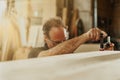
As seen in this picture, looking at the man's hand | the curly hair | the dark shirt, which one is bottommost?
the dark shirt

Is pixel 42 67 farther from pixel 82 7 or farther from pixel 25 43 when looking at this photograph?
pixel 82 7

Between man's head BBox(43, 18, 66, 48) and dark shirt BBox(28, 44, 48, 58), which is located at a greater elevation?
man's head BBox(43, 18, 66, 48)

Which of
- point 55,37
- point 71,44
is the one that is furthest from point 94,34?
point 55,37

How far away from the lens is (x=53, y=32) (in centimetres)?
148

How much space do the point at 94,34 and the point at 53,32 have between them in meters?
0.43

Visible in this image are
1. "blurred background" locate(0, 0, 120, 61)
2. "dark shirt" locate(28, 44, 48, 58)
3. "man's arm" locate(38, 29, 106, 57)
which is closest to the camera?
"blurred background" locate(0, 0, 120, 61)

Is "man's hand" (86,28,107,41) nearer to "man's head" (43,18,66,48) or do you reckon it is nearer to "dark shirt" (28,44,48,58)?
"man's head" (43,18,66,48)

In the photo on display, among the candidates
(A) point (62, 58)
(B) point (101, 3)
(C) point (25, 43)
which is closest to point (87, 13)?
(B) point (101, 3)

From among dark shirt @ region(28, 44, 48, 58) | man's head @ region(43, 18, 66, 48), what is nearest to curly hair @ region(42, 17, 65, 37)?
man's head @ region(43, 18, 66, 48)

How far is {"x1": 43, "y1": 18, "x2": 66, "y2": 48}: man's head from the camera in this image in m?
1.40

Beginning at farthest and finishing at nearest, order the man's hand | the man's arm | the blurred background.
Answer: the man's hand < the man's arm < the blurred background

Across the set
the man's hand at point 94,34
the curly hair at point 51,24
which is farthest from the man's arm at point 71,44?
the curly hair at point 51,24

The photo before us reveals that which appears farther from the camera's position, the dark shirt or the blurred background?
the dark shirt

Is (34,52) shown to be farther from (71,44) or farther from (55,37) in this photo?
(71,44)
